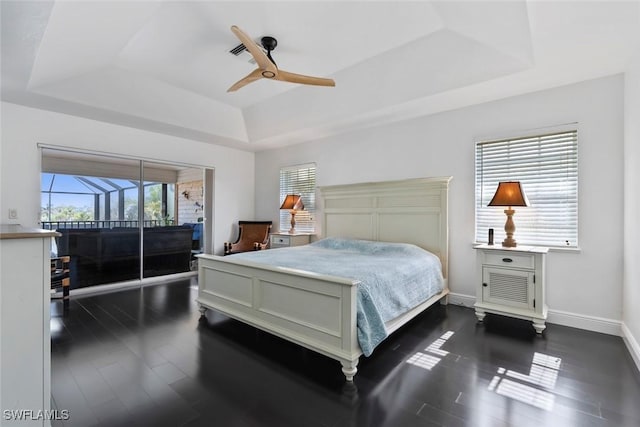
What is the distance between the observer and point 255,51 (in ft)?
7.89

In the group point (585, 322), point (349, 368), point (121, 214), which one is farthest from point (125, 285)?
point (585, 322)

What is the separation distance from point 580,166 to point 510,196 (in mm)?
734

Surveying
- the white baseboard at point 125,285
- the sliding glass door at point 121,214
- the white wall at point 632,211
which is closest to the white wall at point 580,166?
the white wall at point 632,211

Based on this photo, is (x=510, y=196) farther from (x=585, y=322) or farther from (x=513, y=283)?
(x=585, y=322)

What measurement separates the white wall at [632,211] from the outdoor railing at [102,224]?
19.1 ft

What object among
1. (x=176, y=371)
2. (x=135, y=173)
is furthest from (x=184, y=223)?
(x=176, y=371)

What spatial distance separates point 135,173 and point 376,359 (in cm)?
450

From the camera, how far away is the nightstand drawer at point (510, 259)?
300 centimetres

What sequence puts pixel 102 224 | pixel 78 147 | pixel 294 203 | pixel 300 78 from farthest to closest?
pixel 294 203 < pixel 102 224 < pixel 78 147 < pixel 300 78

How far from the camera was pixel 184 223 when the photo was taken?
5469 mm

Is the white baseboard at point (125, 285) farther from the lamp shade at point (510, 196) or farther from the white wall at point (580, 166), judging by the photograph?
the lamp shade at point (510, 196)

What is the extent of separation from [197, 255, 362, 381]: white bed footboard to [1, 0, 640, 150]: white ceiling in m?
2.24

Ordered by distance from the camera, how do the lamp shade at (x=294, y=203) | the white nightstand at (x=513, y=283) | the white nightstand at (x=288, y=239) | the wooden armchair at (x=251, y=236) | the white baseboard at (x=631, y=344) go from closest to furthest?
the white baseboard at (x=631, y=344), the white nightstand at (x=513, y=283), the white nightstand at (x=288, y=239), the lamp shade at (x=294, y=203), the wooden armchair at (x=251, y=236)

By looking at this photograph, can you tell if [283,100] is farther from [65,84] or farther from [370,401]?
[370,401]
